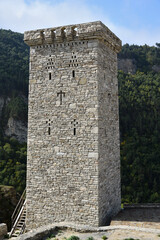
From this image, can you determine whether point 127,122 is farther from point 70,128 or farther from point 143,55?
point 70,128

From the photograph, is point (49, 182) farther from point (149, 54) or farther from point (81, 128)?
point (149, 54)

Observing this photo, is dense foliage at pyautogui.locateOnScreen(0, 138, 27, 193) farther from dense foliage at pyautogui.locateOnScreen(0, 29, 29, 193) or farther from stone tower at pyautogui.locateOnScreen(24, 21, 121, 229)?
stone tower at pyautogui.locateOnScreen(24, 21, 121, 229)

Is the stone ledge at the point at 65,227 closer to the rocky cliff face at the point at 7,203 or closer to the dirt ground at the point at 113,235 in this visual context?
the dirt ground at the point at 113,235

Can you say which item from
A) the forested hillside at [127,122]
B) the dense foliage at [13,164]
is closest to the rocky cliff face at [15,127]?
the forested hillside at [127,122]

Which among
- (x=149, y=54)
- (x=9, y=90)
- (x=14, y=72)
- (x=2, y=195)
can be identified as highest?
(x=149, y=54)

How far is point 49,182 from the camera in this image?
9.06m

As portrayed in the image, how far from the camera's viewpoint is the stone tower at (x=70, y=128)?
8.61 meters

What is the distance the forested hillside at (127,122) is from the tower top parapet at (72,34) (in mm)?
18170

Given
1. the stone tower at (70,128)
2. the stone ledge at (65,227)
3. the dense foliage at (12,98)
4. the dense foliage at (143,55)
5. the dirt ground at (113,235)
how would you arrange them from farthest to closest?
the dense foliage at (143,55), the dense foliage at (12,98), the stone tower at (70,128), the stone ledge at (65,227), the dirt ground at (113,235)

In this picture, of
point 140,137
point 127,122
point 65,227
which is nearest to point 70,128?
point 65,227

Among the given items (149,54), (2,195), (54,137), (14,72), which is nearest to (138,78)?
(149,54)

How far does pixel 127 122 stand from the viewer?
3938cm

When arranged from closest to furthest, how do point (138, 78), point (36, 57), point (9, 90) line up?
point (36, 57), point (9, 90), point (138, 78)

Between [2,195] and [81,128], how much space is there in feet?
30.1
